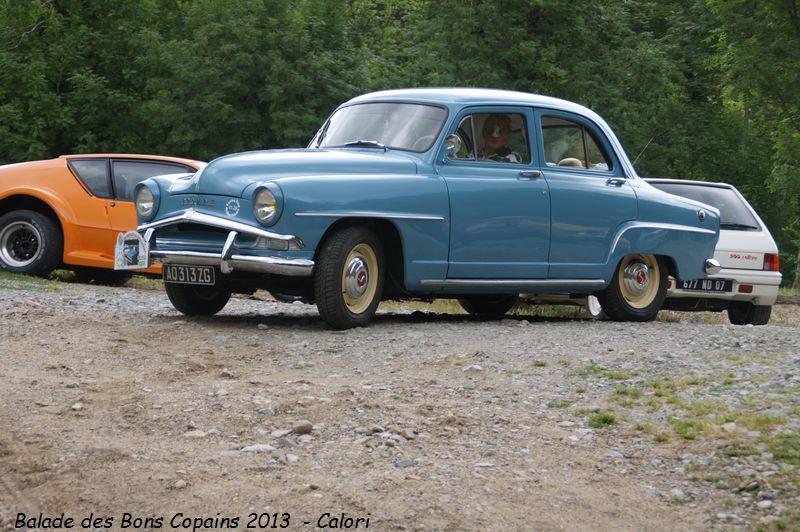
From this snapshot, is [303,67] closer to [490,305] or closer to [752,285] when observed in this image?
[752,285]

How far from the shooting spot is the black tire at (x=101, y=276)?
49.1 ft

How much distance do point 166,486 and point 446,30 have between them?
27686 mm

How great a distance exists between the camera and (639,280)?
11.6 meters

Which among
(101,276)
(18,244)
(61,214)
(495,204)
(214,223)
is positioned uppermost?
(495,204)

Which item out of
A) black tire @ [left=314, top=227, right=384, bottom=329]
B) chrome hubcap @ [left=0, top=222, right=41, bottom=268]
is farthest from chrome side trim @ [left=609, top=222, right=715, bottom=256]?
chrome hubcap @ [left=0, top=222, right=41, bottom=268]

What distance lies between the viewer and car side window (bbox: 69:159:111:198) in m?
14.3

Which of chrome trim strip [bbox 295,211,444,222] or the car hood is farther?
the car hood

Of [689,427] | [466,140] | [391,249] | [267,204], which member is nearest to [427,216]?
[391,249]

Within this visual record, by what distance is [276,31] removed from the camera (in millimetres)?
28234

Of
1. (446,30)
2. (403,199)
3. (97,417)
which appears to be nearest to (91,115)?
(446,30)

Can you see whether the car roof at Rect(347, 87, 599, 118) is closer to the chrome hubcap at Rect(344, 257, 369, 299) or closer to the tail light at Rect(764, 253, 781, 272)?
the chrome hubcap at Rect(344, 257, 369, 299)

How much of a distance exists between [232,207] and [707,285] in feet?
20.1

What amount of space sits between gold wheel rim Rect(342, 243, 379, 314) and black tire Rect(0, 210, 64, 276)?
5686 millimetres

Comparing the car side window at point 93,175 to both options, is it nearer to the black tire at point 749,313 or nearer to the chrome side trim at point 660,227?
the chrome side trim at point 660,227
